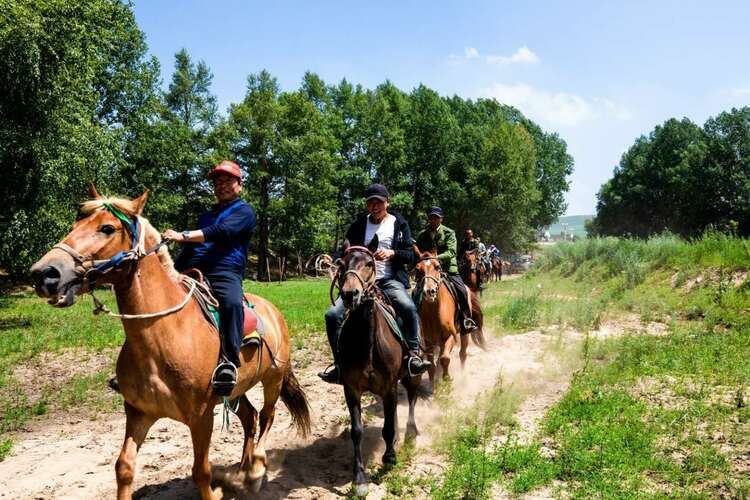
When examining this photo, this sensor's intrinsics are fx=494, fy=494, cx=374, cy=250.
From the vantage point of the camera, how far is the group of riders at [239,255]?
4656 mm

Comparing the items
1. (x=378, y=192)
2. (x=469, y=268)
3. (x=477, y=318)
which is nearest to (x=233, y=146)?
(x=469, y=268)

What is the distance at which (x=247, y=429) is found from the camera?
5770 mm

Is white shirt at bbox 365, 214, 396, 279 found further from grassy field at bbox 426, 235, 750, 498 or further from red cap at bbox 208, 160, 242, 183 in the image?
grassy field at bbox 426, 235, 750, 498

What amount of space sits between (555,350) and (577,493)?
20.6 ft

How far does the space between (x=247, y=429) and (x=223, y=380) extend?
5.30ft

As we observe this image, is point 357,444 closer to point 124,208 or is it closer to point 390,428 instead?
point 390,428

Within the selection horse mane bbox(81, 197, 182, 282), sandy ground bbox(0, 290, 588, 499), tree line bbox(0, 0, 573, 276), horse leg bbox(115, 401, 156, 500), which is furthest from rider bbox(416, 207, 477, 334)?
tree line bbox(0, 0, 573, 276)

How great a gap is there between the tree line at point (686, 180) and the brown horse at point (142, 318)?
171 feet

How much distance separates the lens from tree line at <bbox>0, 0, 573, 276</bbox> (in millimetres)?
13602

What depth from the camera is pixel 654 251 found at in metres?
20.0


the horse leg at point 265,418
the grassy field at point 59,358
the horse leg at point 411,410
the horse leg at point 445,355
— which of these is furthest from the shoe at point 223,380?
the horse leg at point 445,355

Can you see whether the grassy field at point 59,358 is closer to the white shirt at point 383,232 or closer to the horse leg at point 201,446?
the horse leg at point 201,446

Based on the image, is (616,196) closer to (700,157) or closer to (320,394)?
(700,157)

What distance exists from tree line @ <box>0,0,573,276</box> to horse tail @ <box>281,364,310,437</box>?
11341 millimetres
